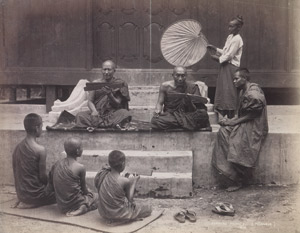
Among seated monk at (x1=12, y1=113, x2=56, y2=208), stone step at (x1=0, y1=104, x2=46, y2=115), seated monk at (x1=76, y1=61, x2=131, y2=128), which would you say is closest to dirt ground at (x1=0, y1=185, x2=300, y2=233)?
seated monk at (x1=12, y1=113, x2=56, y2=208)

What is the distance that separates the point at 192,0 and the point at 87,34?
7.32 ft

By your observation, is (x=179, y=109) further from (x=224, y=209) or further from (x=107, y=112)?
(x=224, y=209)

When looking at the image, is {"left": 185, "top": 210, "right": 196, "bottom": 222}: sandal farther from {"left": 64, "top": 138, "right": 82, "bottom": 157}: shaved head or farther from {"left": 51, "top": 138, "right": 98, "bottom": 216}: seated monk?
{"left": 64, "top": 138, "right": 82, "bottom": 157}: shaved head

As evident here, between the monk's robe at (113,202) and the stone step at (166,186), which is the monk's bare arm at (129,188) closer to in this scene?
the monk's robe at (113,202)

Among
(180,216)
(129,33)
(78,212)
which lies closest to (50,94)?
(129,33)

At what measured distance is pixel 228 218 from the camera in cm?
527

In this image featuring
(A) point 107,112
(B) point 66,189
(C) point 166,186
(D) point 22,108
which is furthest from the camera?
(D) point 22,108

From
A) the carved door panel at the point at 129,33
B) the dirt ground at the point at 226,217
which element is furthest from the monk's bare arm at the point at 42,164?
the carved door panel at the point at 129,33

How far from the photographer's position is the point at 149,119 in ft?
24.5

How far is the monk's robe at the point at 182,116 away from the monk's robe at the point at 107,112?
57 centimetres

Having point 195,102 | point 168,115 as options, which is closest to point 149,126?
point 168,115

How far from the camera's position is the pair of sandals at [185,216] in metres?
5.17

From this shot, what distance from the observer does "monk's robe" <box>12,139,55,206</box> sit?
5.53m

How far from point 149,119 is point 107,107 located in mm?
877
